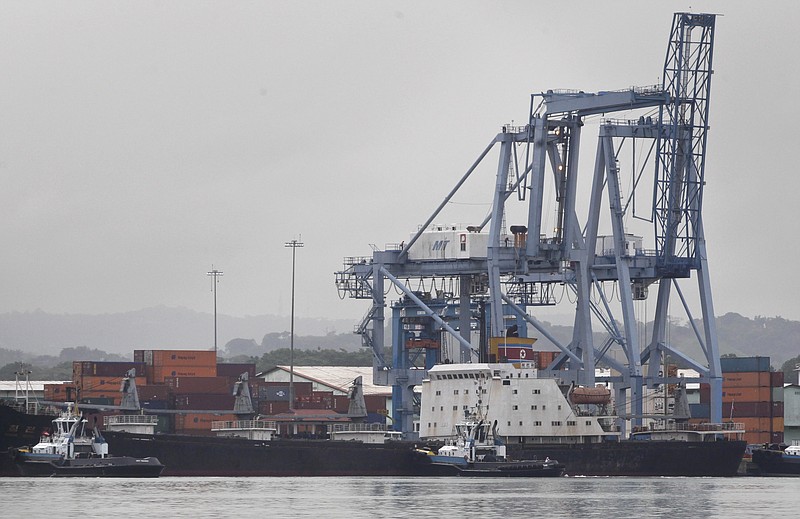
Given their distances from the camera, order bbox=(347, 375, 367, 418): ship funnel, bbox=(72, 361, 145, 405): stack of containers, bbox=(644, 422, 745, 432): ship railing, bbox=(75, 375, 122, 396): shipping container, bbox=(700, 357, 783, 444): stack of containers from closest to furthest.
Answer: bbox=(644, 422, 745, 432): ship railing < bbox=(347, 375, 367, 418): ship funnel < bbox=(700, 357, 783, 444): stack of containers < bbox=(72, 361, 145, 405): stack of containers < bbox=(75, 375, 122, 396): shipping container

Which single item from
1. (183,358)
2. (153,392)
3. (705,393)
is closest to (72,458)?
(153,392)

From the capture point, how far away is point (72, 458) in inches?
3617

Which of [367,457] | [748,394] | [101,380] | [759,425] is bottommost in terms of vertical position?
[367,457]

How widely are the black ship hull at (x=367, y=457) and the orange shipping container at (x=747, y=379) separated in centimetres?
2179

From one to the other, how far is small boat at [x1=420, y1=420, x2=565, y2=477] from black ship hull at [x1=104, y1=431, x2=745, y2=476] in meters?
2.27

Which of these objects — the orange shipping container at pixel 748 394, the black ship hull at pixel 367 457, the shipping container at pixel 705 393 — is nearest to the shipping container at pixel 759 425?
the orange shipping container at pixel 748 394

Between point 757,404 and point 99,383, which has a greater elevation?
point 99,383

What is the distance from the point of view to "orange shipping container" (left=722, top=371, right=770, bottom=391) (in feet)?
402

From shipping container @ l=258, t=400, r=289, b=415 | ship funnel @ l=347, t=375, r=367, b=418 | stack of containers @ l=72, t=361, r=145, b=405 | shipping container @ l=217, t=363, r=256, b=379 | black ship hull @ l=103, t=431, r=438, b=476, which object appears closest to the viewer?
black ship hull @ l=103, t=431, r=438, b=476

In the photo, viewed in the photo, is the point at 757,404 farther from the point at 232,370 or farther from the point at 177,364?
the point at 232,370

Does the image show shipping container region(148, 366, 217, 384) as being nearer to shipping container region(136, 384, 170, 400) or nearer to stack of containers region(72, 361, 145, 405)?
stack of containers region(72, 361, 145, 405)

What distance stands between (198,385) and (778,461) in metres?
40.6

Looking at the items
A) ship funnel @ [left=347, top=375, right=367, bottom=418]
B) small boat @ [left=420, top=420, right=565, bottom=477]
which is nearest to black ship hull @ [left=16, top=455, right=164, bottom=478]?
ship funnel @ [left=347, top=375, right=367, bottom=418]

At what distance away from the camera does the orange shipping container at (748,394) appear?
12244cm
